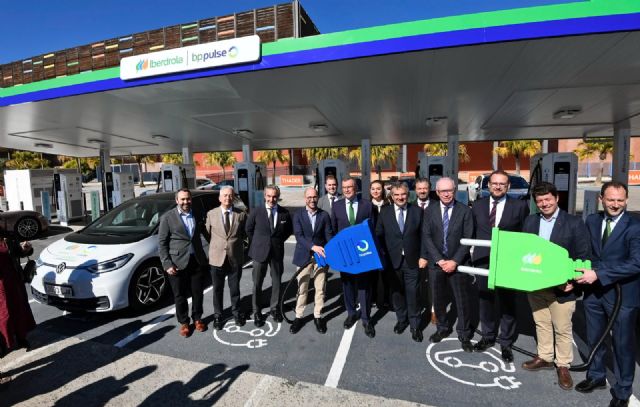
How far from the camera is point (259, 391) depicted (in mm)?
2732

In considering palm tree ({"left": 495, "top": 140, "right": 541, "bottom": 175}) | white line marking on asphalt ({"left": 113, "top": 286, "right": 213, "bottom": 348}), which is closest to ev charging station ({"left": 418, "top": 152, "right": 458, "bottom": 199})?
white line marking on asphalt ({"left": 113, "top": 286, "right": 213, "bottom": 348})

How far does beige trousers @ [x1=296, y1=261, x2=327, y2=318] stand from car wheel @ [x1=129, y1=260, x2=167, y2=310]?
202 cm

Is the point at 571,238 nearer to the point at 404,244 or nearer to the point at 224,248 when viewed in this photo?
the point at 404,244

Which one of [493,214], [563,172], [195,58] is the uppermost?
[195,58]

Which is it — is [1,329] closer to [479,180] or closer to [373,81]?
[373,81]

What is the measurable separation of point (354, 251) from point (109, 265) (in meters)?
2.96

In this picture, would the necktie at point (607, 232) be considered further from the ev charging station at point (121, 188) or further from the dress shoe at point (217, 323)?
the ev charging station at point (121, 188)

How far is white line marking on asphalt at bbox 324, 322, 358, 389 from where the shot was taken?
2.86 metres

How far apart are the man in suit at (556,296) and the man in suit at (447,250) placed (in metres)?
0.55

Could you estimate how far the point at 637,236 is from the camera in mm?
2367

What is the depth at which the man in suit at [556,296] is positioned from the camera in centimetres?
266

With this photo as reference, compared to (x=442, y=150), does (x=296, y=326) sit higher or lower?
lower

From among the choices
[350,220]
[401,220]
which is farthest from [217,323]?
[401,220]

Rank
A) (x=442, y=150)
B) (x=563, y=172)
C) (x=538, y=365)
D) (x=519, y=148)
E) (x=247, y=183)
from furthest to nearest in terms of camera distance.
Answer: (x=442, y=150), (x=519, y=148), (x=247, y=183), (x=563, y=172), (x=538, y=365)
